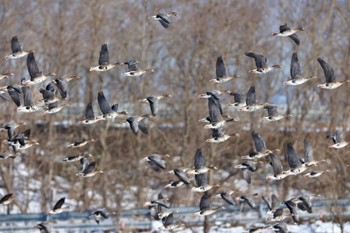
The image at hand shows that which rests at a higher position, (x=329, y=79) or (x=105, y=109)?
(x=329, y=79)

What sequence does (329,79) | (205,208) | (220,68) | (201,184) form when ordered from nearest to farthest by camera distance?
1. (329,79)
2. (220,68)
3. (205,208)
4. (201,184)

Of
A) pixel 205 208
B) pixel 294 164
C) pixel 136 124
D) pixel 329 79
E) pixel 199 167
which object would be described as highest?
pixel 329 79

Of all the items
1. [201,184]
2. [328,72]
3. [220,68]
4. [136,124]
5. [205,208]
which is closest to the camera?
[328,72]

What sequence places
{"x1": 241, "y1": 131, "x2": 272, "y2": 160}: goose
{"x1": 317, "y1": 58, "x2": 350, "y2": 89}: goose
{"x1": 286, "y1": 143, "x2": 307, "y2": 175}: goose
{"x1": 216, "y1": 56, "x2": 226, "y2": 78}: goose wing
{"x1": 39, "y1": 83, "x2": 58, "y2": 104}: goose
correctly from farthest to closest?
{"x1": 216, "y1": 56, "x2": 226, "y2": 78}: goose wing → {"x1": 39, "y1": 83, "x2": 58, "y2": 104}: goose → {"x1": 241, "y1": 131, "x2": 272, "y2": 160}: goose → {"x1": 317, "y1": 58, "x2": 350, "y2": 89}: goose → {"x1": 286, "y1": 143, "x2": 307, "y2": 175}: goose

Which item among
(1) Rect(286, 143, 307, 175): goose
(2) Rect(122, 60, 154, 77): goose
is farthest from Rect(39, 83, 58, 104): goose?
(1) Rect(286, 143, 307, 175): goose

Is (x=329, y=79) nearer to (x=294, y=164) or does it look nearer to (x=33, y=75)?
(x=294, y=164)

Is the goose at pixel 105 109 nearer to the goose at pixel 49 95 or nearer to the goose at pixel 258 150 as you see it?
the goose at pixel 49 95

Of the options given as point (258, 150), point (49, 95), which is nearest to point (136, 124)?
point (49, 95)

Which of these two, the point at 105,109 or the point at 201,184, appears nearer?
the point at 105,109

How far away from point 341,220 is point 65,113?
10063 millimetres

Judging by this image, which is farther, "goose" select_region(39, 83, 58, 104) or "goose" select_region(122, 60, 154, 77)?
"goose" select_region(122, 60, 154, 77)

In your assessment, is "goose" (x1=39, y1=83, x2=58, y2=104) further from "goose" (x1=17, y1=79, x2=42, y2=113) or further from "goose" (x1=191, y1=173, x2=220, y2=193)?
"goose" (x1=191, y1=173, x2=220, y2=193)

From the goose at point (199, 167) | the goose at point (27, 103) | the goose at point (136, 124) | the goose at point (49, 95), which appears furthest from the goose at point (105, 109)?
the goose at point (199, 167)

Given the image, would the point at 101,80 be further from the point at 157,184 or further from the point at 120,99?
the point at 157,184
